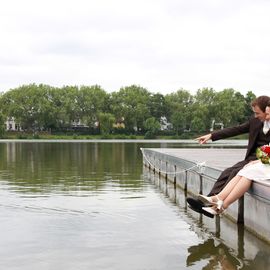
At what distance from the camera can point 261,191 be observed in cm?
815

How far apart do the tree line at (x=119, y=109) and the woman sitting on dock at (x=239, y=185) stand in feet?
350

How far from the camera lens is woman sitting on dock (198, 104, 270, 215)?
806 centimetres

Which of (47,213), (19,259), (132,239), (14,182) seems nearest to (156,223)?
(132,239)

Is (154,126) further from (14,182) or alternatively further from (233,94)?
(14,182)

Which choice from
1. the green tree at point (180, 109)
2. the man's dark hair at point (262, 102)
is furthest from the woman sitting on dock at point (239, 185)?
the green tree at point (180, 109)

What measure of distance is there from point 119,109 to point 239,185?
375 ft

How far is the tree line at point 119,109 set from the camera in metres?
118

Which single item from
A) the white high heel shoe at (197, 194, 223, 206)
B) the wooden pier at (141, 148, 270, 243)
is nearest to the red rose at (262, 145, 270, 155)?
the wooden pier at (141, 148, 270, 243)

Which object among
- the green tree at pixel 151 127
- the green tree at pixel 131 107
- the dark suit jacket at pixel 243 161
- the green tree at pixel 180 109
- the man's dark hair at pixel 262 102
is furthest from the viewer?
the green tree at pixel 131 107

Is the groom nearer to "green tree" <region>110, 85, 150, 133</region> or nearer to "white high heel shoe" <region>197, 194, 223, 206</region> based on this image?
"white high heel shoe" <region>197, 194, 223, 206</region>

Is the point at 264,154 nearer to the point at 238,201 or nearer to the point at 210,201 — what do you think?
the point at 210,201

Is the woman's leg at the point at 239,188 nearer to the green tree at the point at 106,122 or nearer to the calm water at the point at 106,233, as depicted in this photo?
the calm water at the point at 106,233

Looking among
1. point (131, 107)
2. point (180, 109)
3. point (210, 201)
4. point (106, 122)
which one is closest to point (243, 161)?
point (210, 201)

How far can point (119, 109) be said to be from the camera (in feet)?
401
